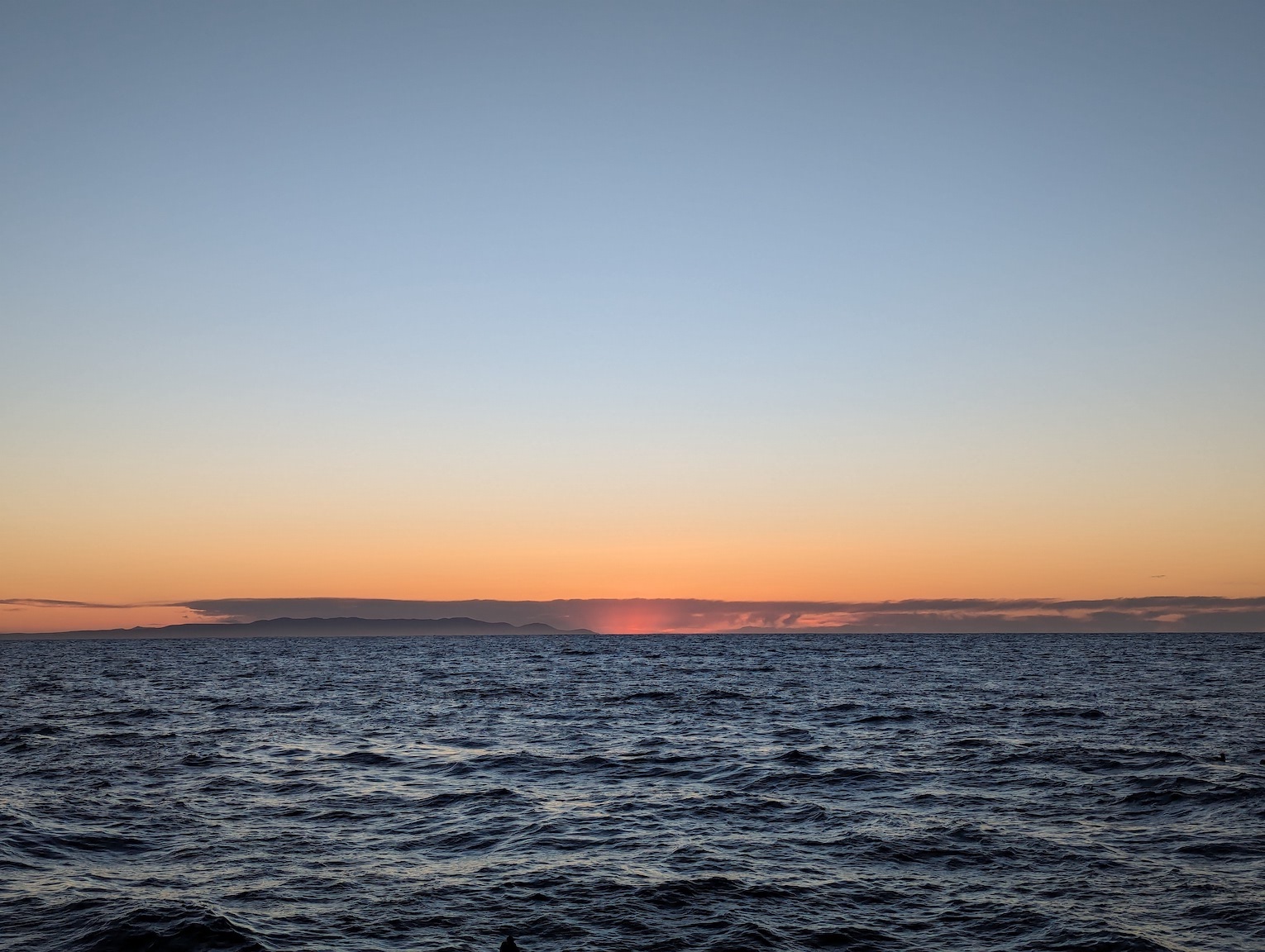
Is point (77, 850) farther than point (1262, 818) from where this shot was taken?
No

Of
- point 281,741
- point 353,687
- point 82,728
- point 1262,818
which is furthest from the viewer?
point 353,687

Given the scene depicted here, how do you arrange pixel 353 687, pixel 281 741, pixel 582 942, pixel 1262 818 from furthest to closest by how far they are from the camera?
pixel 353 687
pixel 281 741
pixel 1262 818
pixel 582 942

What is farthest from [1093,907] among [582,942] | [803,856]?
[582,942]

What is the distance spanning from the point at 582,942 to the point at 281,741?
2697 cm

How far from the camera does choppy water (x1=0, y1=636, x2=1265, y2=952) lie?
15.3 m

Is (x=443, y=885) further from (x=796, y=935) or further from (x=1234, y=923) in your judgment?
(x=1234, y=923)

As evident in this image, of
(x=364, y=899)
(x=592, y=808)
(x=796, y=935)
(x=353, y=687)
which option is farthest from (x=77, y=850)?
→ (x=353, y=687)

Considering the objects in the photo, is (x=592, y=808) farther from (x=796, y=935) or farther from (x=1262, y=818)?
(x=1262, y=818)

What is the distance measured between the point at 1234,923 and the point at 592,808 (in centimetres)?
1476

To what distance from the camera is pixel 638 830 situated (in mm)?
21953

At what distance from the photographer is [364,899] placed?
54.5 ft

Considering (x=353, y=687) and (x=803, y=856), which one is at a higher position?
(x=803, y=856)

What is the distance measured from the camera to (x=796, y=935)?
14805 mm

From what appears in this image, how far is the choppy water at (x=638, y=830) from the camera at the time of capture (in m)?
15.3
